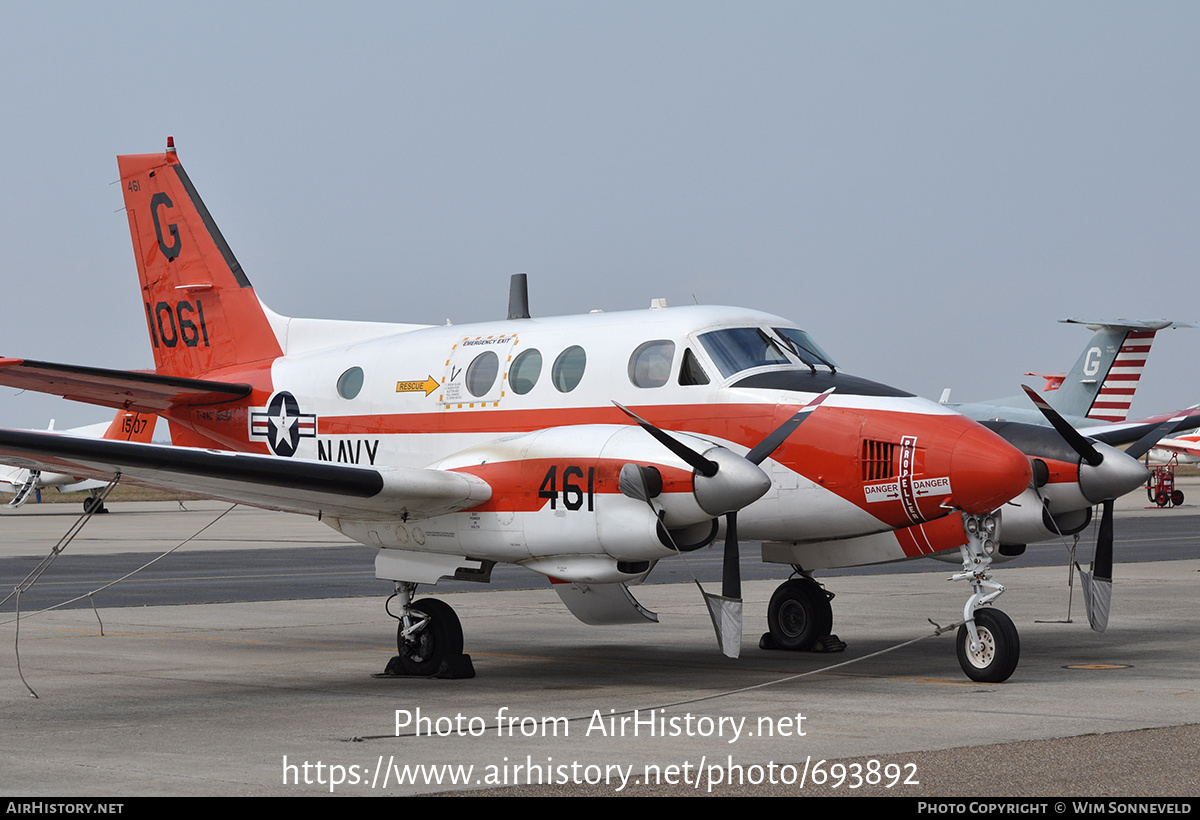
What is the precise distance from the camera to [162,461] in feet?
34.0

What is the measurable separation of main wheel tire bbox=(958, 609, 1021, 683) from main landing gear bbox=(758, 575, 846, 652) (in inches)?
108

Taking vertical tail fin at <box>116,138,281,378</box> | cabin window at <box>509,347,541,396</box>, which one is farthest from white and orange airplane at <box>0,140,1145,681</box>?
vertical tail fin at <box>116,138,281,378</box>

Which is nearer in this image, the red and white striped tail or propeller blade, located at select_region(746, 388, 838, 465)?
propeller blade, located at select_region(746, 388, 838, 465)

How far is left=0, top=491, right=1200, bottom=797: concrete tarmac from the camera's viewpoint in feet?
24.5

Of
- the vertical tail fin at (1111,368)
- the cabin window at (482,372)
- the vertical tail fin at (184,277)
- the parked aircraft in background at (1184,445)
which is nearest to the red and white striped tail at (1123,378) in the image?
the vertical tail fin at (1111,368)

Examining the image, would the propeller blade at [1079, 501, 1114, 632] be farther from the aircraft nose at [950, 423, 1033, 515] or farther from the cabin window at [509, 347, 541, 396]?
the cabin window at [509, 347, 541, 396]

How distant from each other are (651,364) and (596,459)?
1465mm

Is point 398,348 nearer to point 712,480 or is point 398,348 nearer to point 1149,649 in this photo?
point 712,480

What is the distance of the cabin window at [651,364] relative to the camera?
11828mm

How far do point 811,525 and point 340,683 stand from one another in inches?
172

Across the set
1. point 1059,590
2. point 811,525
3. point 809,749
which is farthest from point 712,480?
point 1059,590

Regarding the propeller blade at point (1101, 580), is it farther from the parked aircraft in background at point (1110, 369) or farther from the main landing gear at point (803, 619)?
the parked aircraft in background at point (1110, 369)

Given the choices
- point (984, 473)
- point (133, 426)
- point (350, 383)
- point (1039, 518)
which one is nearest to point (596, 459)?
point (984, 473)

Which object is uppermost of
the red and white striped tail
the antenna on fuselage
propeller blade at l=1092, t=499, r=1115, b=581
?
the red and white striped tail
